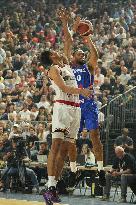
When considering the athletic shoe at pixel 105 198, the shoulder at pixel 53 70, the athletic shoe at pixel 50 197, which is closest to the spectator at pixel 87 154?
the athletic shoe at pixel 105 198

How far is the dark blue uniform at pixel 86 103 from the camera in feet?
40.3

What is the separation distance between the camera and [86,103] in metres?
12.4

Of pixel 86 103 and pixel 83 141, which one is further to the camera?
pixel 83 141

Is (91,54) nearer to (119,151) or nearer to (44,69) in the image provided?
(119,151)

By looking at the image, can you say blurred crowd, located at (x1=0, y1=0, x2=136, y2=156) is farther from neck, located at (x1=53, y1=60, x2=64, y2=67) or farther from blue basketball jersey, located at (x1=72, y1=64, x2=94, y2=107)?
neck, located at (x1=53, y1=60, x2=64, y2=67)

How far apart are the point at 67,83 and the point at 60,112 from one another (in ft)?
1.68

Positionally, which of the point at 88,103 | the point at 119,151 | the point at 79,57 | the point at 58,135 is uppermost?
the point at 79,57

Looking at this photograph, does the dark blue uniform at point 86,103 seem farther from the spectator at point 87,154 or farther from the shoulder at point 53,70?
the spectator at point 87,154

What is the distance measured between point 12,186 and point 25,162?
2.64ft

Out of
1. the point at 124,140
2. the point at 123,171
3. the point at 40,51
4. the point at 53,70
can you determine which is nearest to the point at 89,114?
the point at 53,70

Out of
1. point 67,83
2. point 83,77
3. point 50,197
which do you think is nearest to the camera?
point 50,197

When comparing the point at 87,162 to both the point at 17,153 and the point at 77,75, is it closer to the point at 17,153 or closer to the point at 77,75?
the point at 17,153

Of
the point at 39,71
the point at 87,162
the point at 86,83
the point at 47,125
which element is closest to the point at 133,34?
the point at 39,71

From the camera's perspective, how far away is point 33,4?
106ft
